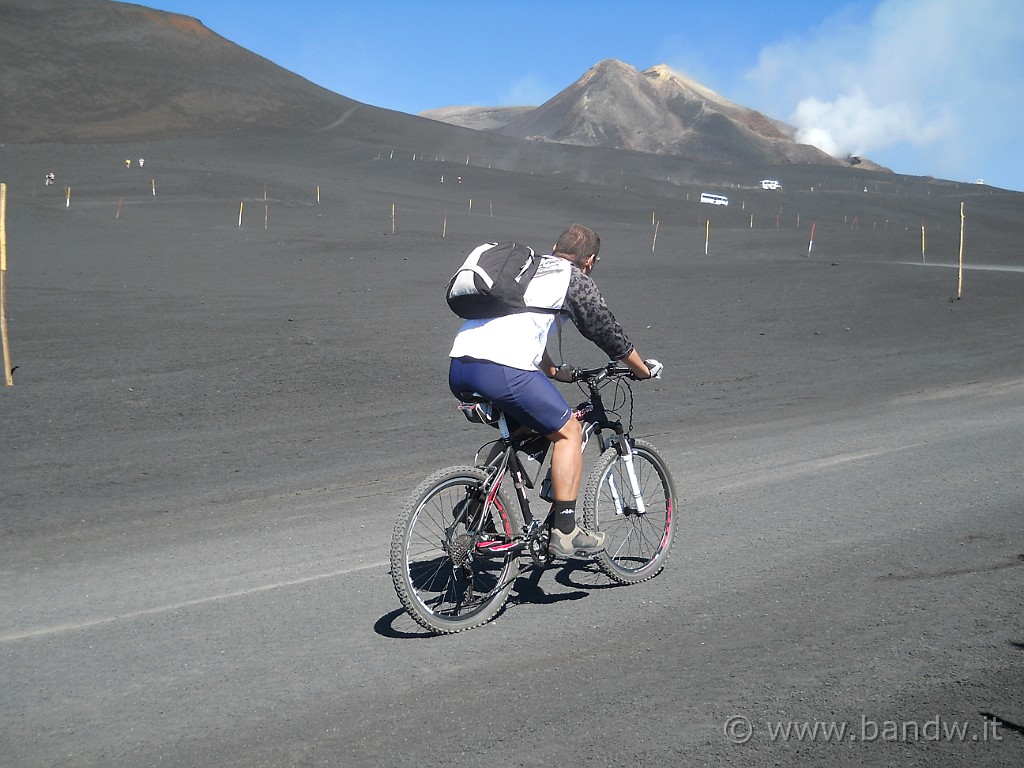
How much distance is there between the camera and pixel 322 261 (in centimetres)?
2838

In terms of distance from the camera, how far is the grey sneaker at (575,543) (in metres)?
4.97

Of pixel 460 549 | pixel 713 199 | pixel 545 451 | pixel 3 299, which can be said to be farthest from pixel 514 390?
pixel 713 199

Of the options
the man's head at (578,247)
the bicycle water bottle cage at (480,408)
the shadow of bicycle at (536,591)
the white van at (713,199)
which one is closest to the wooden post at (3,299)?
the shadow of bicycle at (536,591)

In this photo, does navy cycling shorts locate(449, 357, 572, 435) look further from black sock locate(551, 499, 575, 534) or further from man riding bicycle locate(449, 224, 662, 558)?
black sock locate(551, 499, 575, 534)

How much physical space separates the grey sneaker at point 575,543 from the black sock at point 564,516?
0.9 inches

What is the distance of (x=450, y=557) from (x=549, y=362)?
112 cm

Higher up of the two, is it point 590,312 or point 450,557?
point 590,312

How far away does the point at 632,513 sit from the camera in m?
5.53

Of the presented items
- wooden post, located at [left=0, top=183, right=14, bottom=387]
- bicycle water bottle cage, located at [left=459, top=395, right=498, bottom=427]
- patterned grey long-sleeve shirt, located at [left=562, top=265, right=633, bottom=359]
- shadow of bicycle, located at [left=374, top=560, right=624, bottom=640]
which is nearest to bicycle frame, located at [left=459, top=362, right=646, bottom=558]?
bicycle water bottle cage, located at [left=459, top=395, right=498, bottom=427]

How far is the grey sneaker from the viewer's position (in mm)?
4973

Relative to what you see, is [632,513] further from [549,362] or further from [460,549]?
[460,549]

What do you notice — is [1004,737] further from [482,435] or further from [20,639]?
[482,435]

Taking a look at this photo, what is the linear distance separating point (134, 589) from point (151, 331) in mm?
10977

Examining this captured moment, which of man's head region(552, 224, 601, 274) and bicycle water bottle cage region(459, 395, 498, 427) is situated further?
man's head region(552, 224, 601, 274)
